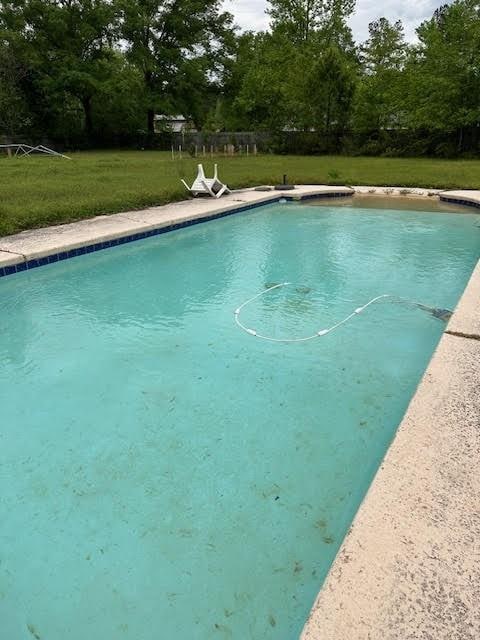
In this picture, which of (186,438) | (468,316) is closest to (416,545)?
(186,438)

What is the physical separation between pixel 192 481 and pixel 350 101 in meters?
20.5

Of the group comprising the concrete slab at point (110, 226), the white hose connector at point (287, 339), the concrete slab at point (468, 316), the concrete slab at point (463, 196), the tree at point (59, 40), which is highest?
the tree at point (59, 40)

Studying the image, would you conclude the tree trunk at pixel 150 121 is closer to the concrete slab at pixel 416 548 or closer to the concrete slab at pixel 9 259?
the concrete slab at pixel 9 259

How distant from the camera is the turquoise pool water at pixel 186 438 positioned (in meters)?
1.56

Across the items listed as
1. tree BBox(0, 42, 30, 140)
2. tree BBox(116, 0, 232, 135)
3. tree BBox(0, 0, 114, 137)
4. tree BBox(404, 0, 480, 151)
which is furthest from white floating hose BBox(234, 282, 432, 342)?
tree BBox(116, 0, 232, 135)

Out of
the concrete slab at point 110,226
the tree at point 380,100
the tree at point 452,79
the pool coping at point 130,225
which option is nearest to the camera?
the pool coping at point 130,225

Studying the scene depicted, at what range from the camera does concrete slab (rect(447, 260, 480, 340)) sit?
2689 millimetres

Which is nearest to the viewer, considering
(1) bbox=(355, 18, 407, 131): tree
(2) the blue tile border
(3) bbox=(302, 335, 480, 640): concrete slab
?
(3) bbox=(302, 335, 480, 640): concrete slab

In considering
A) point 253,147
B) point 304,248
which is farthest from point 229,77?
point 304,248

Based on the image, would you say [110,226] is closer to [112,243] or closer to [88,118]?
[112,243]

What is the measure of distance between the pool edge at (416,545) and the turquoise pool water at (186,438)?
34cm

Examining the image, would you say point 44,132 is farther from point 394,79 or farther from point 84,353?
point 84,353

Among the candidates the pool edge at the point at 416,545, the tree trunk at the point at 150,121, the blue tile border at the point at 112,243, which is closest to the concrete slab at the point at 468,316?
the pool edge at the point at 416,545

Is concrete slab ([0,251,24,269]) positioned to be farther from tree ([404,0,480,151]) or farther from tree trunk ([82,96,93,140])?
tree trunk ([82,96,93,140])
